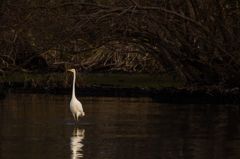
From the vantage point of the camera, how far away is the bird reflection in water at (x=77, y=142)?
57.3ft

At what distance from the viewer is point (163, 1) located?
35.6 m

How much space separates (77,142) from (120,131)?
295cm

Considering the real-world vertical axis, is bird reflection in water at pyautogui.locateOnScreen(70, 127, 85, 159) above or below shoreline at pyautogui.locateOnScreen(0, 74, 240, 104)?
below

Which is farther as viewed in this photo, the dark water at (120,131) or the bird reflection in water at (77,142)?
the dark water at (120,131)

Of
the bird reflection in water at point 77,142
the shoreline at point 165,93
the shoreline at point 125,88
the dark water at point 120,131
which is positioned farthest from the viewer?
the shoreline at point 125,88

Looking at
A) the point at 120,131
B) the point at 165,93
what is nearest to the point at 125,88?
the point at 165,93

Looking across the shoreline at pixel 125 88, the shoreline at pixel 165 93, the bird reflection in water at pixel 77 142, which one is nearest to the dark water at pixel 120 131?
the bird reflection in water at pixel 77 142

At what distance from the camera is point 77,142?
19.8 metres

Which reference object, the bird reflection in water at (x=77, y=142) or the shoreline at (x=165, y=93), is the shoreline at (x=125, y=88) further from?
the bird reflection in water at (x=77, y=142)

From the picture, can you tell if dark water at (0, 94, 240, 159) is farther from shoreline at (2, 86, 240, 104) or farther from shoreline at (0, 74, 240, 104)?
shoreline at (0, 74, 240, 104)

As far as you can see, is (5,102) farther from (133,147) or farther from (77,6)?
(133,147)

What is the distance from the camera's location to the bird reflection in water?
57.3ft

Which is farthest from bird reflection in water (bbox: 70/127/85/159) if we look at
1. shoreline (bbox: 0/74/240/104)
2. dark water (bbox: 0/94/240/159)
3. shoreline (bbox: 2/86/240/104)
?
shoreline (bbox: 0/74/240/104)

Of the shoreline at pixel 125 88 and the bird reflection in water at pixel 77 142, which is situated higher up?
the shoreline at pixel 125 88
